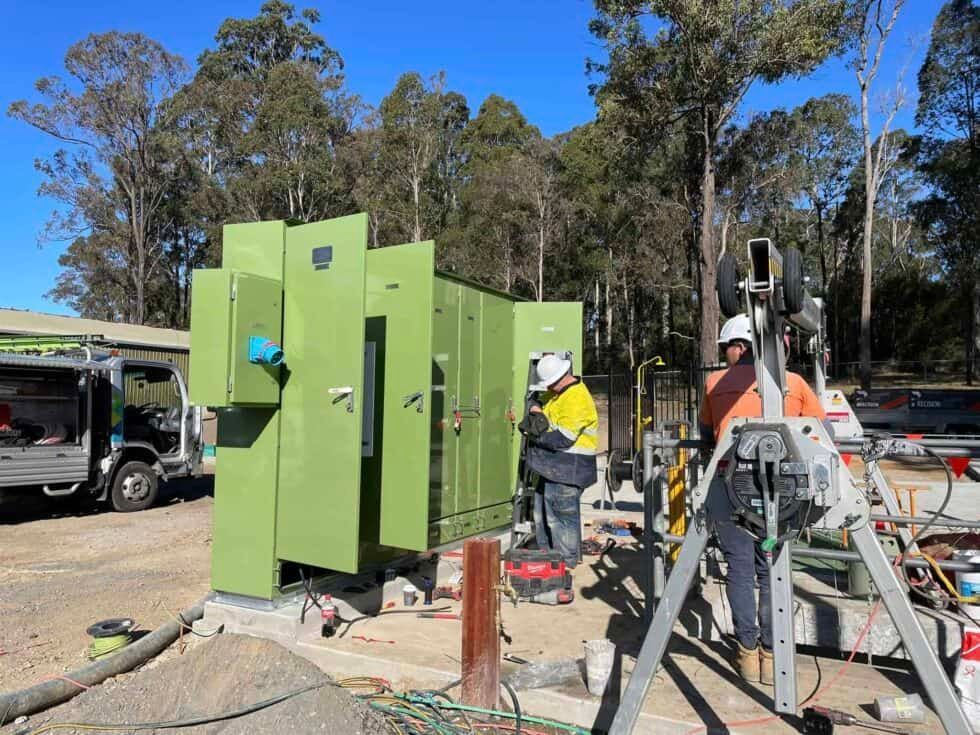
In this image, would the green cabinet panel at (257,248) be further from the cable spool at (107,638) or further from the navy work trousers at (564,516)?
the navy work trousers at (564,516)

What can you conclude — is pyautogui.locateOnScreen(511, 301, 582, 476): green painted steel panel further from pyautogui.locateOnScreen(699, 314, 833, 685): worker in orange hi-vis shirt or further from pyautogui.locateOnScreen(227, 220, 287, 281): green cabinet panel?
pyautogui.locateOnScreen(699, 314, 833, 685): worker in orange hi-vis shirt

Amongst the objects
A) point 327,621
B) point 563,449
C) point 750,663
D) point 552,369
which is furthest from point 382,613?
point 750,663

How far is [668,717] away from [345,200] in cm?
3087

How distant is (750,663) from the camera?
12.0ft

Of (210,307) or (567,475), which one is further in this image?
(567,475)

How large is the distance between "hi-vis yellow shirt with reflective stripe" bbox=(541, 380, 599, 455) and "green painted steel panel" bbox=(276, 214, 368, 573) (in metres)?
2.05

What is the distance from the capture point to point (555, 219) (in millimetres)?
33219

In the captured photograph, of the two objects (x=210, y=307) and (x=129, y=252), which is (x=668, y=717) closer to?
(x=210, y=307)

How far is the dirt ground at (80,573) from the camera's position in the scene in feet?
16.0

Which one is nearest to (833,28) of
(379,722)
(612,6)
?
(612,6)

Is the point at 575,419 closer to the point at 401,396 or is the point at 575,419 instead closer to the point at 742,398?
the point at 401,396

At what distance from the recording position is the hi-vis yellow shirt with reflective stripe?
19.4ft

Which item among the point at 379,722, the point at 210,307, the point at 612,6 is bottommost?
the point at 379,722

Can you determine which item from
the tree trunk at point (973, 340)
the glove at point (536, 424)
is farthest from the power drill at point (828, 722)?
the tree trunk at point (973, 340)
